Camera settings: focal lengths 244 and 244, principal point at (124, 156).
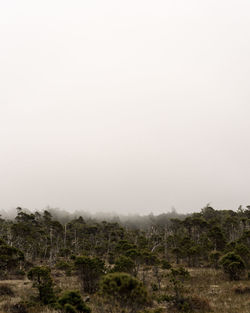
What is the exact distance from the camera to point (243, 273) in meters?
31.0

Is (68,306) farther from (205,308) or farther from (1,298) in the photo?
(1,298)

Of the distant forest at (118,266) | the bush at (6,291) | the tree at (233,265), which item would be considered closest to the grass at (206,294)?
the bush at (6,291)

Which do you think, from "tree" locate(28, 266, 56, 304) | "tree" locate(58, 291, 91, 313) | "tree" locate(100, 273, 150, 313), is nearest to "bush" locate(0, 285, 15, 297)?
"tree" locate(28, 266, 56, 304)

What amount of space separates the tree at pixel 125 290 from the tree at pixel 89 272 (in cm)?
1546

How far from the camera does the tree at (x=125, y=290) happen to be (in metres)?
9.39

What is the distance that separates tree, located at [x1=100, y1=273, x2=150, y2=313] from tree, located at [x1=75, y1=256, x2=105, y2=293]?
50.7 ft

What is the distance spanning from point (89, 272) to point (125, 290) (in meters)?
16.8

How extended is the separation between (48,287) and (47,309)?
2.81 m

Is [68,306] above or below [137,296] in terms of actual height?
below

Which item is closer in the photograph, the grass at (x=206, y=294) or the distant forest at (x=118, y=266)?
the distant forest at (x=118, y=266)

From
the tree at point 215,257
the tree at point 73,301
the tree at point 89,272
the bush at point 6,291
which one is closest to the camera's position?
the tree at point 73,301

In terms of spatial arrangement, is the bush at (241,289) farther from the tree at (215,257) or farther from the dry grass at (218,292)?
the tree at (215,257)

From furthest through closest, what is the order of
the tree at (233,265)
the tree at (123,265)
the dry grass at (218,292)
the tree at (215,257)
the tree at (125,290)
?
the tree at (215,257) < the tree at (233,265) < the tree at (123,265) < the dry grass at (218,292) < the tree at (125,290)

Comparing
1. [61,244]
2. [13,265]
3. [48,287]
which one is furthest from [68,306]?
[61,244]
